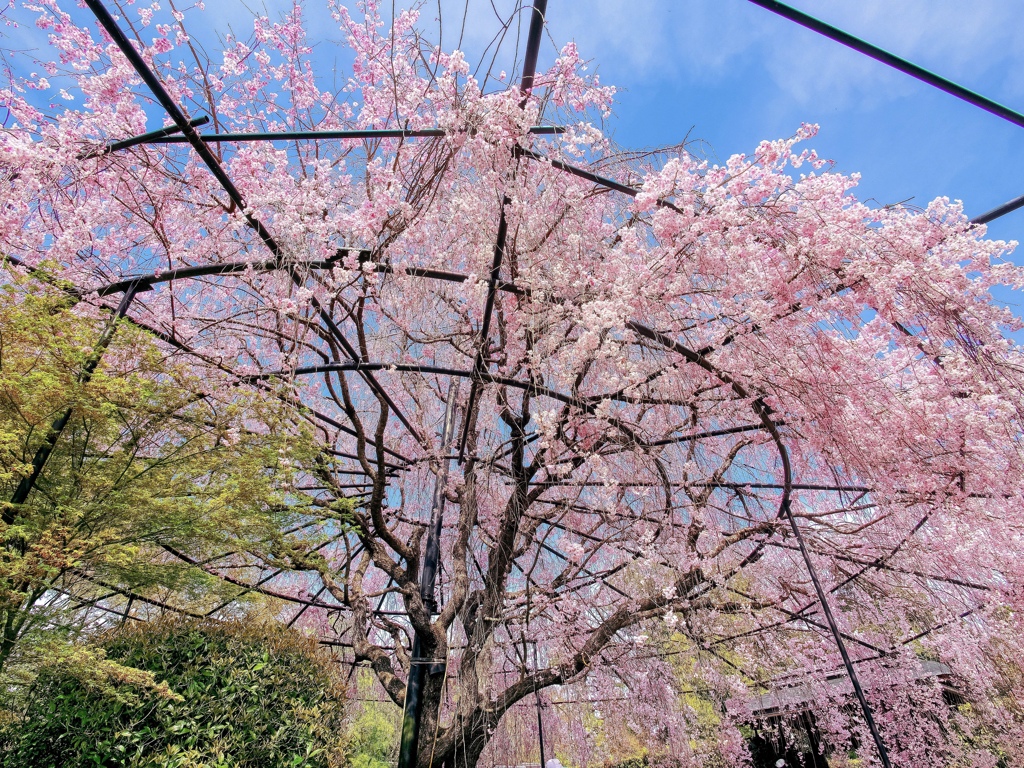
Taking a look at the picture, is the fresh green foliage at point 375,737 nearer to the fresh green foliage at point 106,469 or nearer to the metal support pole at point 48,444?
the fresh green foliage at point 106,469

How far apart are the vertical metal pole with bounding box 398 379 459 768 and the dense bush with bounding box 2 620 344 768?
64 cm

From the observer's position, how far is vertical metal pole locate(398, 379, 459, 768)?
260 cm

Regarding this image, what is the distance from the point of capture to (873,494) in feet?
11.4

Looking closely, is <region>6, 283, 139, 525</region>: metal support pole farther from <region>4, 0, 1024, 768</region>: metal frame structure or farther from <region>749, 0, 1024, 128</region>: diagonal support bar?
<region>749, 0, 1024, 128</region>: diagonal support bar

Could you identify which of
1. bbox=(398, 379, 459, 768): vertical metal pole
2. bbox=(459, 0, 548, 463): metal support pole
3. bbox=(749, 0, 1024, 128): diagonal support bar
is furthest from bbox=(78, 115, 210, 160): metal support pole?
bbox=(749, 0, 1024, 128): diagonal support bar

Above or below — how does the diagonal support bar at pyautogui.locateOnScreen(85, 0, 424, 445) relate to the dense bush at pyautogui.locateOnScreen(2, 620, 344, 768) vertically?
above

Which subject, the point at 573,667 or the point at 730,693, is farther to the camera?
the point at 730,693

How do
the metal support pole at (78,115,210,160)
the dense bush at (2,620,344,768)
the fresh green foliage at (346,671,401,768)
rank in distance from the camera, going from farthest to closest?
the fresh green foliage at (346,671,401,768)
the metal support pole at (78,115,210,160)
the dense bush at (2,620,344,768)

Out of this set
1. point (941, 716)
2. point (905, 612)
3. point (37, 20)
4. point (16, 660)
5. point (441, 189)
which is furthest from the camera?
point (941, 716)

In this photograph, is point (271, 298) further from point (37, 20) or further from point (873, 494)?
point (873, 494)

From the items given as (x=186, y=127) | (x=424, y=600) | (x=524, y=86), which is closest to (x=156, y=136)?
(x=186, y=127)

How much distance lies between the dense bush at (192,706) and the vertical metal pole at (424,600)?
0.64m

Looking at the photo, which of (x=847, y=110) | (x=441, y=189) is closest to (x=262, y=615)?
(x=441, y=189)

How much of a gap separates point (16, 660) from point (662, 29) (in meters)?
4.04
